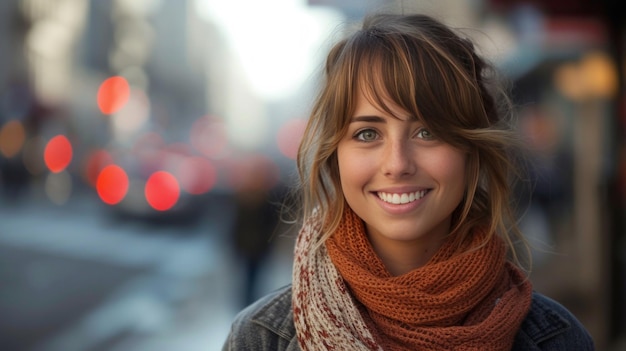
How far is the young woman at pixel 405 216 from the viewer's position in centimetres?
222

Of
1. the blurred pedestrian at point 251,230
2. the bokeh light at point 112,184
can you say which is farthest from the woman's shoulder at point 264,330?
the bokeh light at point 112,184

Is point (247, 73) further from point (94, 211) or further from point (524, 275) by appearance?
point (524, 275)

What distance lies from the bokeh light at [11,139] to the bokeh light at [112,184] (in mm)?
6815

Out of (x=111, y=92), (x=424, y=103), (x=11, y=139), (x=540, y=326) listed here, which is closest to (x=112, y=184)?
(x=11, y=139)

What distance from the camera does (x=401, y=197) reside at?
2.20 metres

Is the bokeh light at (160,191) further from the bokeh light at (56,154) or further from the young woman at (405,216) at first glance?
the young woman at (405,216)

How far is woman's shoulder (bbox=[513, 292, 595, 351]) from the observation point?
2412 mm

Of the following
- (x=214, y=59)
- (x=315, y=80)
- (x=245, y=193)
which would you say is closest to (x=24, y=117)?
(x=245, y=193)

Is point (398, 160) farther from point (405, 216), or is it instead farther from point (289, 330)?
point (289, 330)

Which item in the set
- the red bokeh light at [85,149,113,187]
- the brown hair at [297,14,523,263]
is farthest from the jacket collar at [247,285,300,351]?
the red bokeh light at [85,149,113,187]

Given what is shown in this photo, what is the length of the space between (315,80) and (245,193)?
572 centimetres

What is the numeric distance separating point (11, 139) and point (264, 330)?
69.4ft

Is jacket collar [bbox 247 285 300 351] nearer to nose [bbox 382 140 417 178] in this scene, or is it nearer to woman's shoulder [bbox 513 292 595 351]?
nose [bbox 382 140 417 178]

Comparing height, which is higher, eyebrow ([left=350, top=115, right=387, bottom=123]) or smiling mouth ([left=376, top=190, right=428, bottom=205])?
eyebrow ([left=350, top=115, right=387, bottom=123])
